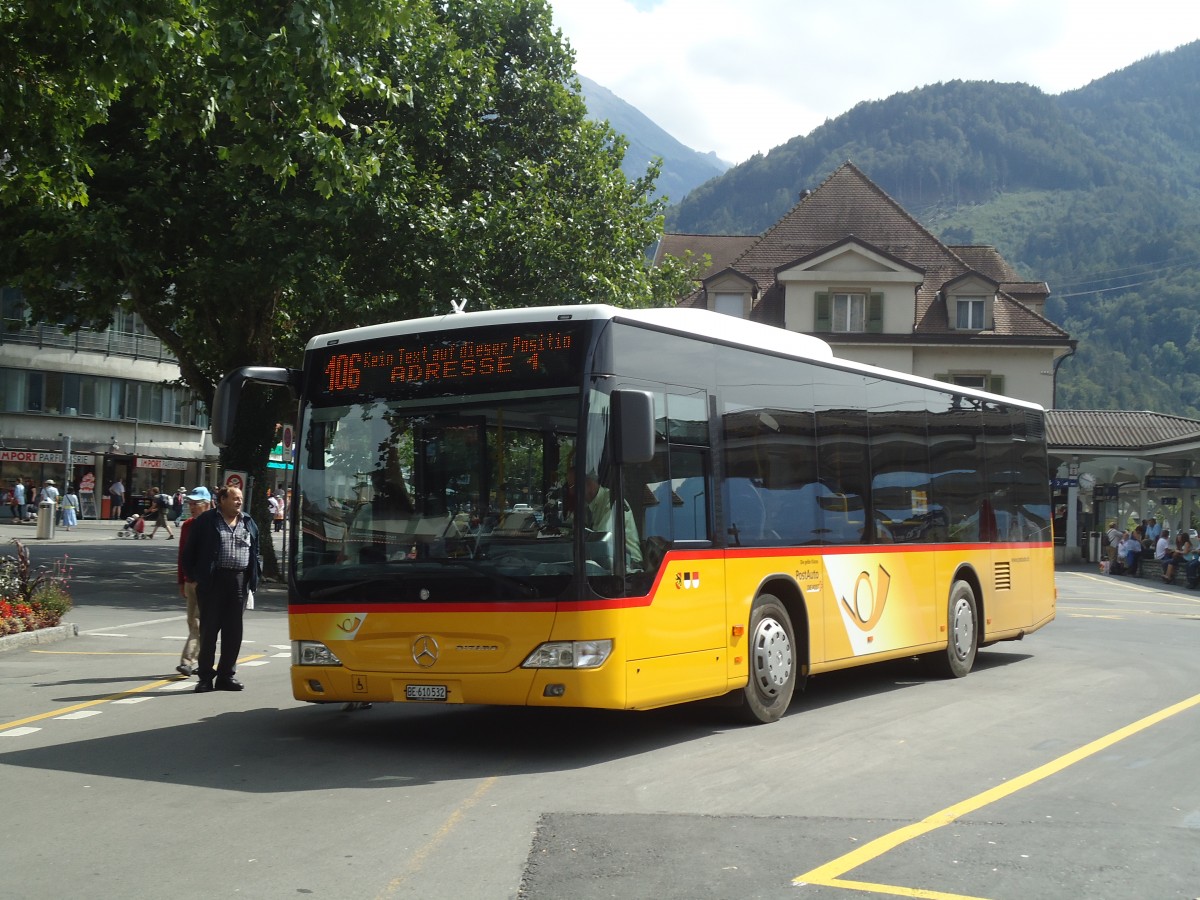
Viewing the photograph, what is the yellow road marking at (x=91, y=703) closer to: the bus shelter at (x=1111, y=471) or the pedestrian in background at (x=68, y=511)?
the bus shelter at (x=1111, y=471)

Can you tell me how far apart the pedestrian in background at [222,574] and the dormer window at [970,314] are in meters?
49.4

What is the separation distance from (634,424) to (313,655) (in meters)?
2.86

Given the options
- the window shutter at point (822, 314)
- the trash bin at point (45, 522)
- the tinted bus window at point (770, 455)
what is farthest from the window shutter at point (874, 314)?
the tinted bus window at point (770, 455)

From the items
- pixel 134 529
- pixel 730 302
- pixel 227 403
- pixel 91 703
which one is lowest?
pixel 91 703

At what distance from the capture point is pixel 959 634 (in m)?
Answer: 15.0

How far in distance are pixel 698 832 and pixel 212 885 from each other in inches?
93.4

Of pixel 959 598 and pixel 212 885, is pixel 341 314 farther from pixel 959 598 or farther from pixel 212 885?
pixel 212 885

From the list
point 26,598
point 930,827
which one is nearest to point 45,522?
point 26,598

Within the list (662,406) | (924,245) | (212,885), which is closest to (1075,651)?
(662,406)

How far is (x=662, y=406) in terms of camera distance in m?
9.95

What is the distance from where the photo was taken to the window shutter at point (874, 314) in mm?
57750

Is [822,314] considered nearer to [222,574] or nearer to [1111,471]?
[1111,471]

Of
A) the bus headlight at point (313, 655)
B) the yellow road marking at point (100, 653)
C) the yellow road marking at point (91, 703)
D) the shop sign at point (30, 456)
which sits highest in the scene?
the shop sign at point (30, 456)

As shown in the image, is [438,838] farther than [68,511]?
No
